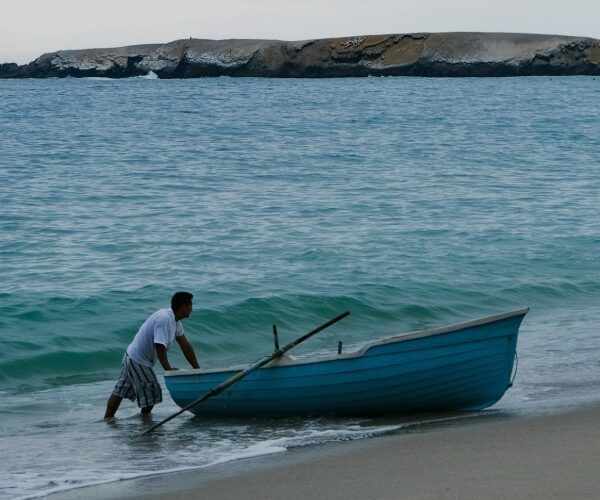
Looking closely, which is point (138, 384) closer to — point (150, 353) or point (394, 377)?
point (150, 353)

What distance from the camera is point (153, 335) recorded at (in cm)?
876

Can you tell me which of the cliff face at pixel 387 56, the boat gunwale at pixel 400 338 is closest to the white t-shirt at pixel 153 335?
the boat gunwale at pixel 400 338

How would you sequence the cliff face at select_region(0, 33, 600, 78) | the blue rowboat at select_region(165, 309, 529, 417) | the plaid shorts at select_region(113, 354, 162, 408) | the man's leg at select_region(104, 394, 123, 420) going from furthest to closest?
the cliff face at select_region(0, 33, 600, 78) < the man's leg at select_region(104, 394, 123, 420) < the plaid shorts at select_region(113, 354, 162, 408) < the blue rowboat at select_region(165, 309, 529, 417)

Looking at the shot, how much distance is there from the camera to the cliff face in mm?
95463

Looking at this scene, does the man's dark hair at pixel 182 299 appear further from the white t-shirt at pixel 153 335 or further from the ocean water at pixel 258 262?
the ocean water at pixel 258 262

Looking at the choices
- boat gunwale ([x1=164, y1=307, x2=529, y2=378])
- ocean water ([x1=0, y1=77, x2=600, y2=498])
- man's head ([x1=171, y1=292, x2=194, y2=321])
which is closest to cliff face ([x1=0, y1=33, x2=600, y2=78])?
ocean water ([x1=0, y1=77, x2=600, y2=498])

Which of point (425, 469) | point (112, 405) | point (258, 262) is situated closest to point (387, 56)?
point (258, 262)

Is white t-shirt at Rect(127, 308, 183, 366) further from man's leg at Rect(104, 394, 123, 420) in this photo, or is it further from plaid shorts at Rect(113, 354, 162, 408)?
man's leg at Rect(104, 394, 123, 420)

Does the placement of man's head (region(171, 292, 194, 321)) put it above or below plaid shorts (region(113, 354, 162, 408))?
above

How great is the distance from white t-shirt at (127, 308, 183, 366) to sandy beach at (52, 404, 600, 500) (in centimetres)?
175

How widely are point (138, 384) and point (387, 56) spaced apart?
304 feet

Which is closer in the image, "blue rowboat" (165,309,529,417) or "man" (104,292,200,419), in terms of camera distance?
"blue rowboat" (165,309,529,417)

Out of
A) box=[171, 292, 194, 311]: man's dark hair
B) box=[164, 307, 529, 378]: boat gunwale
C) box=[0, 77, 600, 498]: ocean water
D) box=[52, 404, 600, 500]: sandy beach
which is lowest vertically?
box=[0, 77, 600, 498]: ocean water

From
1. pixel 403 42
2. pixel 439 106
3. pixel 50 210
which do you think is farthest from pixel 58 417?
pixel 403 42
